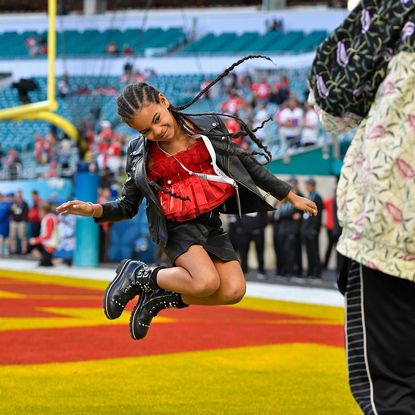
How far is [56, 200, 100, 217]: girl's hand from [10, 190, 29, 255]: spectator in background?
760 inches

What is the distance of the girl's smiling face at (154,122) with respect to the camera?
552 cm

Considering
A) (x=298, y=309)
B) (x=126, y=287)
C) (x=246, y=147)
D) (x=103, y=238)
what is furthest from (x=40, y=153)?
(x=126, y=287)

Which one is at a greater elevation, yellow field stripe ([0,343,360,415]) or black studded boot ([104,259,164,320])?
black studded boot ([104,259,164,320])

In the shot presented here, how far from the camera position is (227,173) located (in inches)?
225

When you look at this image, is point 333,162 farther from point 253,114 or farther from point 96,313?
point 96,313

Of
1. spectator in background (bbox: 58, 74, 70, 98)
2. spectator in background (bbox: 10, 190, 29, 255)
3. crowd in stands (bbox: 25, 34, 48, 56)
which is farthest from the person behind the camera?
crowd in stands (bbox: 25, 34, 48, 56)

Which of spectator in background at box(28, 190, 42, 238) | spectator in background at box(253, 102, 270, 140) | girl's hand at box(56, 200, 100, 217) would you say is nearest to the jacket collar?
girl's hand at box(56, 200, 100, 217)

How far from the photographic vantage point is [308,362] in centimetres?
859

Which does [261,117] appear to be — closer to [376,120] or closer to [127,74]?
[127,74]

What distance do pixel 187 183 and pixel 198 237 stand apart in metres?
0.31

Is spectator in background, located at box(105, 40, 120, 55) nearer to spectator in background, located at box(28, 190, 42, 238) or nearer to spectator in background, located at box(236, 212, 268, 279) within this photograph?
spectator in background, located at box(28, 190, 42, 238)

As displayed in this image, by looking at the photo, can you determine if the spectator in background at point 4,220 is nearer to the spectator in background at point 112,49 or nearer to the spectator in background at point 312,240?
the spectator in background at point 312,240

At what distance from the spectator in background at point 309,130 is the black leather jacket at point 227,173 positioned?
15.8m

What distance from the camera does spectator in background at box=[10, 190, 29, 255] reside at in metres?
24.8
